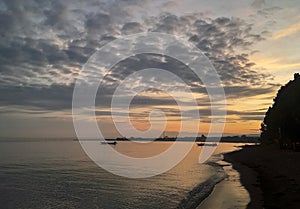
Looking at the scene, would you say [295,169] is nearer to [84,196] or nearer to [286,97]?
[84,196]

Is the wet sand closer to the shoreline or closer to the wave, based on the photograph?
the shoreline

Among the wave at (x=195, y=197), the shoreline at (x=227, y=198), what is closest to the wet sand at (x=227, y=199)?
the shoreline at (x=227, y=198)

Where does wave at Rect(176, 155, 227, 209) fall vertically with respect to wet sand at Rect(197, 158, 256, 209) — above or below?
below

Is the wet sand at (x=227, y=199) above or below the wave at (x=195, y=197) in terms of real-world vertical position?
above

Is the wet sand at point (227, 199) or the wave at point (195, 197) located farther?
the wave at point (195, 197)

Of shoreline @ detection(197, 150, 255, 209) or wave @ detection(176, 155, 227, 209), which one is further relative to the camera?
wave @ detection(176, 155, 227, 209)

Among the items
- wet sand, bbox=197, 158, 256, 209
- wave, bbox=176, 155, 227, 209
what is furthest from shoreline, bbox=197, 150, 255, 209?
wave, bbox=176, 155, 227, 209

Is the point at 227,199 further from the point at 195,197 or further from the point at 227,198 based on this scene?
the point at 195,197

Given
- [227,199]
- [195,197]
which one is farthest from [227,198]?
[195,197]

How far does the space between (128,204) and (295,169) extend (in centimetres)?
2197

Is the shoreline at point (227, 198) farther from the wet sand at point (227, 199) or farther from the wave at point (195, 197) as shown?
the wave at point (195, 197)

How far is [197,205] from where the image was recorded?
23.6 metres

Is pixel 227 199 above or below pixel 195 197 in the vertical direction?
above

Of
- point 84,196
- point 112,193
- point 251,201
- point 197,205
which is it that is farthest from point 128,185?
point 251,201
